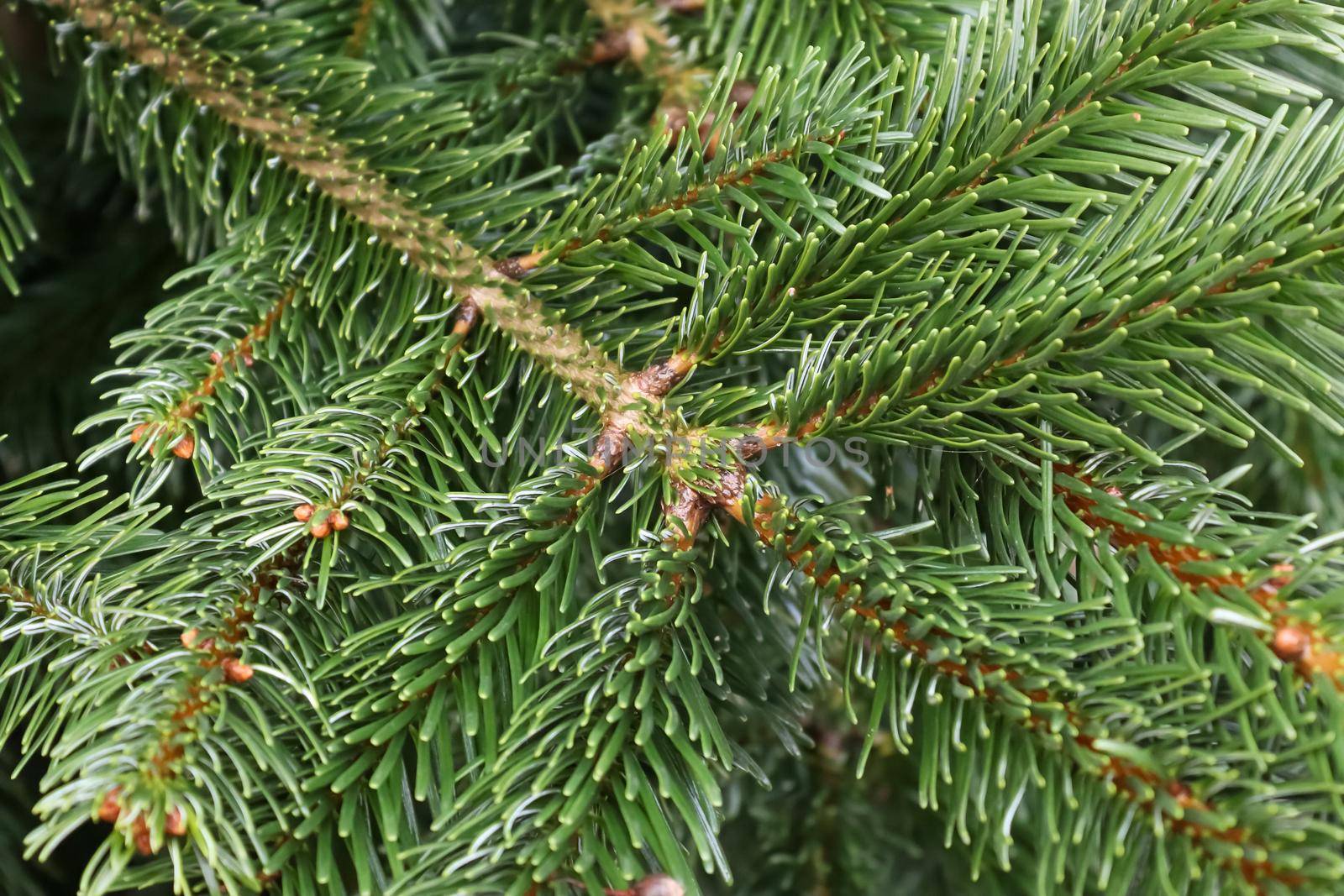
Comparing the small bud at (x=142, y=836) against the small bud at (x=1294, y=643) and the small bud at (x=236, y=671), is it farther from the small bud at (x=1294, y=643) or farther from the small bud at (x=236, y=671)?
the small bud at (x=1294, y=643)

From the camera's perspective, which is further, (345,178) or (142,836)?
(345,178)

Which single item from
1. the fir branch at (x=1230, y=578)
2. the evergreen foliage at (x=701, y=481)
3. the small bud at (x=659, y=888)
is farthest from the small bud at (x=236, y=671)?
the fir branch at (x=1230, y=578)

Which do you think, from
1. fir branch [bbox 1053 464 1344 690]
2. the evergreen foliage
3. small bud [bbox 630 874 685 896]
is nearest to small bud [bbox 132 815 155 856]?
the evergreen foliage

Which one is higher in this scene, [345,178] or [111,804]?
[345,178]

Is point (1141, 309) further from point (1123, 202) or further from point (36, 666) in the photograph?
point (36, 666)

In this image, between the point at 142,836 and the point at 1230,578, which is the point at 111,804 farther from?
the point at 1230,578

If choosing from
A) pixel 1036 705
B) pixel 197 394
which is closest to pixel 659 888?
pixel 1036 705

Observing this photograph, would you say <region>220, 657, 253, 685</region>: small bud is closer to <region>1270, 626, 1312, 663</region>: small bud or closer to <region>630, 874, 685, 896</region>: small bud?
<region>630, 874, 685, 896</region>: small bud
